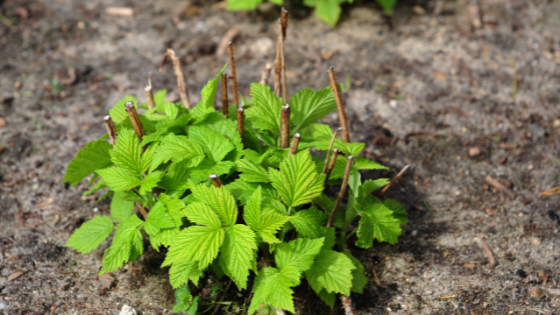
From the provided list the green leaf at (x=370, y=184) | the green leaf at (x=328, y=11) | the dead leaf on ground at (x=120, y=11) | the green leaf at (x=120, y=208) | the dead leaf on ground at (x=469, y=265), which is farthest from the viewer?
the dead leaf on ground at (x=120, y=11)

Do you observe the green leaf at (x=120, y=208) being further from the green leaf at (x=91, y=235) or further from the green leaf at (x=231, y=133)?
the green leaf at (x=231, y=133)

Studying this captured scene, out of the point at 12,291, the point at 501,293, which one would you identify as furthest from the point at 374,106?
the point at 12,291

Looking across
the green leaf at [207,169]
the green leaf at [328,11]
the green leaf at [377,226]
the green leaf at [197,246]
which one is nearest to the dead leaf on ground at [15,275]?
the green leaf at [197,246]

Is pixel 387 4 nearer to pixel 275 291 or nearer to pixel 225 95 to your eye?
pixel 225 95

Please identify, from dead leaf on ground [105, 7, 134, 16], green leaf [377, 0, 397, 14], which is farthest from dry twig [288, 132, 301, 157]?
dead leaf on ground [105, 7, 134, 16]

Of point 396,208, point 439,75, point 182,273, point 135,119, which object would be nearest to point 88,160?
point 135,119

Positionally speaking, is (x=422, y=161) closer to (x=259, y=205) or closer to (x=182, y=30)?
(x=259, y=205)
